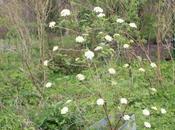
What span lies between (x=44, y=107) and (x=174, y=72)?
2.52 meters

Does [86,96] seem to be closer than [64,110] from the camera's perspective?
No

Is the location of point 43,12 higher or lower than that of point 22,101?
higher

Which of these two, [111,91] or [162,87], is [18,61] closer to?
[162,87]

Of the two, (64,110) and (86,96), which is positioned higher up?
(64,110)

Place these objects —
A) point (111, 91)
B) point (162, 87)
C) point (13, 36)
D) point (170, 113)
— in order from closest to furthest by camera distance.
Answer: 1. point (111, 91)
2. point (170, 113)
3. point (162, 87)
4. point (13, 36)

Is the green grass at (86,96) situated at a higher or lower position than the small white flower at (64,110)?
lower

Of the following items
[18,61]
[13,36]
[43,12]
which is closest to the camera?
[43,12]

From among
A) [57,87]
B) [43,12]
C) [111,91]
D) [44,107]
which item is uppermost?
[43,12]

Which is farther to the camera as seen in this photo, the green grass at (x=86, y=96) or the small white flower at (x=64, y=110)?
the green grass at (x=86, y=96)

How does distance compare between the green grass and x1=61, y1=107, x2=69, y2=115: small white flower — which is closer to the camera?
x1=61, y1=107, x2=69, y2=115: small white flower

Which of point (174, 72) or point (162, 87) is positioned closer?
point (162, 87)

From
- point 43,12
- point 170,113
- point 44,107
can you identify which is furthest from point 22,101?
point 170,113

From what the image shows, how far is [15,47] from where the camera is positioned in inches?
254

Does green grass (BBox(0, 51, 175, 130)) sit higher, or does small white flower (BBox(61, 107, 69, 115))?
small white flower (BBox(61, 107, 69, 115))
